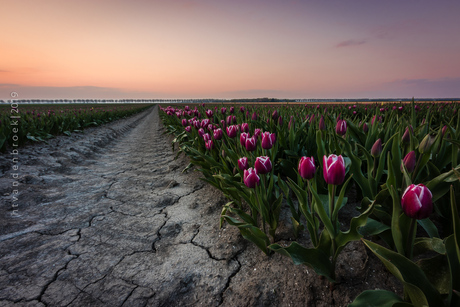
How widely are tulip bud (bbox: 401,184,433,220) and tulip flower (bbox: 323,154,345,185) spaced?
0.26 metres

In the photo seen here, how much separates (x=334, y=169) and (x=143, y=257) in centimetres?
165

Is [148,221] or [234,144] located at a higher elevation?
[234,144]

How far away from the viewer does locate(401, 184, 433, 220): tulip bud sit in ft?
2.83

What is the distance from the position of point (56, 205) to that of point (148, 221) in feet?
4.35

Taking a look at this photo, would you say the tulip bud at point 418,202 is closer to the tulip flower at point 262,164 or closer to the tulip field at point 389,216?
the tulip field at point 389,216

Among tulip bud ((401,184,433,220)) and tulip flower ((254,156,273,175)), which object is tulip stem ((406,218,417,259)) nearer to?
tulip bud ((401,184,433,220))

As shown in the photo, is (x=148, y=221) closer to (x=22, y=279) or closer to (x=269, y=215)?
(x=22, y=279)

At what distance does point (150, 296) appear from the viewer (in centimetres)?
151

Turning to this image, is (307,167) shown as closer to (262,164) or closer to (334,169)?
(334,169)

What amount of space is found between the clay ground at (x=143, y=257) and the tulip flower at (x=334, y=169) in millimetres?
653

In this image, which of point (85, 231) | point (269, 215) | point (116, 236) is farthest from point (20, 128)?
point (269, 215)

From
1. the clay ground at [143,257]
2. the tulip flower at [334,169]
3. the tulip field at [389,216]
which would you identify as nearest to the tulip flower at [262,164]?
the tulip field at [389,216]

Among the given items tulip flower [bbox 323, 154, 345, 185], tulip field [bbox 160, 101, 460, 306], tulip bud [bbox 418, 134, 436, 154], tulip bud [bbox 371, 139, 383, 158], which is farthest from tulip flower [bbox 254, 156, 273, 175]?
tulip bud [bbox 418, 134, 436, 154]

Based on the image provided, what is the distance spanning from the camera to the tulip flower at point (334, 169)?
109 centimetres
